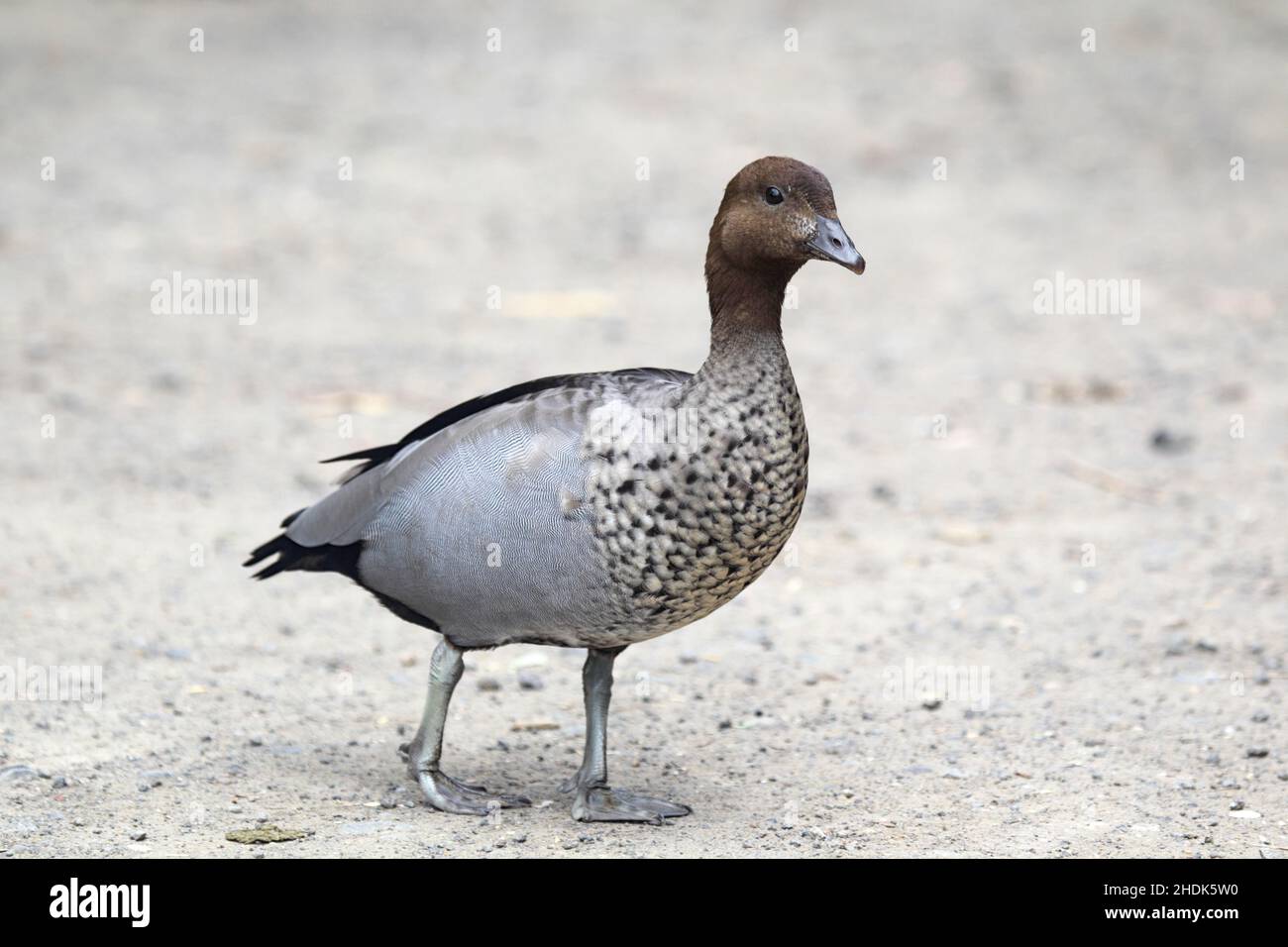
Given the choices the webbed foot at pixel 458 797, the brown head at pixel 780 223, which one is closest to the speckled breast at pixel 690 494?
the brown head at pixel 780 223

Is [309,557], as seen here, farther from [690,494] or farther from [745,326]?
[745,326]

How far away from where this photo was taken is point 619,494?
5.10m

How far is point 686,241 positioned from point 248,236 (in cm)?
339

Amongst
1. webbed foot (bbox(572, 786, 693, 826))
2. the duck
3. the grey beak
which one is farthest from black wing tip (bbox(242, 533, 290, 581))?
the grey beak

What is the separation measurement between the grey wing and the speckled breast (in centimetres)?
7

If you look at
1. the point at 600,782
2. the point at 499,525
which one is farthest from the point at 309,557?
the point at 600,782

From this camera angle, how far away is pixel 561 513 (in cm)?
515

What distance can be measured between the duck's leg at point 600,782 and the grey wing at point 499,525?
0.32 metres

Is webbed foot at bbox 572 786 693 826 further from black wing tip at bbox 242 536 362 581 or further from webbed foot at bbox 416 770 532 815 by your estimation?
black wing tip at bbox 242 536 362 581

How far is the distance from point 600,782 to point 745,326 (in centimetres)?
155

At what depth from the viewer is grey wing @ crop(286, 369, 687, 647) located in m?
5.15

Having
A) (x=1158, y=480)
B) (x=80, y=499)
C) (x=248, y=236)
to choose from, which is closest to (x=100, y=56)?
(x=248, y=236)

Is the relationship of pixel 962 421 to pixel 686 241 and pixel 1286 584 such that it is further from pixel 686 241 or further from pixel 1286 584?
pixel 686 241

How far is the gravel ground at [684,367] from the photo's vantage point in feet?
19.2
